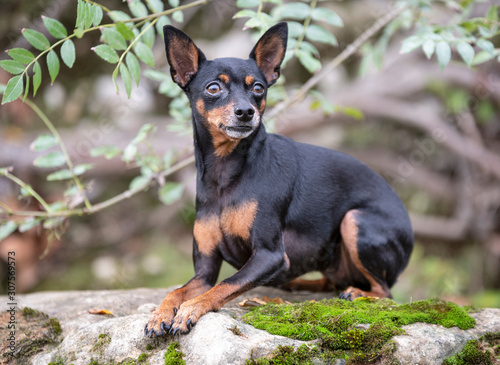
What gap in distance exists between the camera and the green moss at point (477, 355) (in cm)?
280

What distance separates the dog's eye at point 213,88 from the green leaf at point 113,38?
0.64 meters

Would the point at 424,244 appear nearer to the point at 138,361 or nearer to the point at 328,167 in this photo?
the point at 328,167

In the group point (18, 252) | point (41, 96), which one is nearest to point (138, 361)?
point (18, 252)

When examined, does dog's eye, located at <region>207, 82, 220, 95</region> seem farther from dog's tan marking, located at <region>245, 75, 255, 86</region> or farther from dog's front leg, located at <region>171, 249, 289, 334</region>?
dog's front leg, located at <region>171, 249, 289, 334</region>

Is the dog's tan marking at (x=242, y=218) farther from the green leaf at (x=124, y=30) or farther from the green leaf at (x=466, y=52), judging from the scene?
the green leaf at (x=466, y=52)

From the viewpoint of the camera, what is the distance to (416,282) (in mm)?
7793

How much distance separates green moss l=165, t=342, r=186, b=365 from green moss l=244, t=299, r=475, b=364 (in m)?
0.41

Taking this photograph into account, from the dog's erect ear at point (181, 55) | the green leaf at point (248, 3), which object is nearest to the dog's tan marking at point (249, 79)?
the dog's erect ear at point (181, 55)

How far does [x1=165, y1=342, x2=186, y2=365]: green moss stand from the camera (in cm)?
265

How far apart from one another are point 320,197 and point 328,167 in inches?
9.8

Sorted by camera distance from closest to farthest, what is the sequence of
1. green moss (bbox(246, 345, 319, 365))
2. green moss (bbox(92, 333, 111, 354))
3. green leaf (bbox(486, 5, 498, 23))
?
green moss (bbox(246, 345, 319, 365))
green moss (bbox(92, 333, 111, 354))
green leaf (bbox(486, 5, 498, 23))

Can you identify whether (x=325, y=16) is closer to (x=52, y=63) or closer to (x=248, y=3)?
(x=248, y=3)

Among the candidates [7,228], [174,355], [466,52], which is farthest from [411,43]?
[7,228]

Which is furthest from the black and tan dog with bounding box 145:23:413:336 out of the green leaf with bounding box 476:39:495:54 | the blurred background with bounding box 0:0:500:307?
the blurred background with bounding box 0:0:500:307
